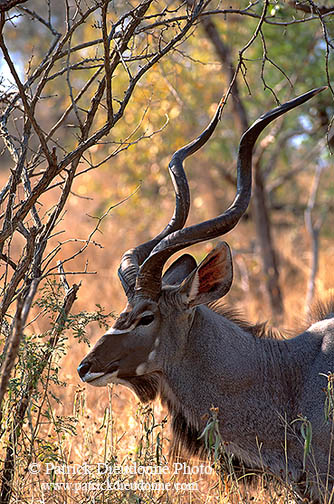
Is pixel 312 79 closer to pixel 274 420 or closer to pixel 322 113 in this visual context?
pixel 322 113

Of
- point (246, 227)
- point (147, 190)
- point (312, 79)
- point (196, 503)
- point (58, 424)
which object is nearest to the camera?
point (58, 424)

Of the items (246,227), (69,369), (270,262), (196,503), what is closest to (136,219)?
(246,227)

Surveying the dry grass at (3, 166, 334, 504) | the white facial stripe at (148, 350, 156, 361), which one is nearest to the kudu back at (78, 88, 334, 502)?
the white facial stripe at (148, 350, 156, 361)

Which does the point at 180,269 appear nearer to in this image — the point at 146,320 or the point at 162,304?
the point at 162,304

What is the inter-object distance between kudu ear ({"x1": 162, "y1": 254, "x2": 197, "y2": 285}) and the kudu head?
14.8 inches

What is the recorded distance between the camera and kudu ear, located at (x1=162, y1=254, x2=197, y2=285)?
170 inches

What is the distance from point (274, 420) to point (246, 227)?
1022cm

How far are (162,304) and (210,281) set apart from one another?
31cm

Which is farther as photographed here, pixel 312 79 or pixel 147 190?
pixel 147 190

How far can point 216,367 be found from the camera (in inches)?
148

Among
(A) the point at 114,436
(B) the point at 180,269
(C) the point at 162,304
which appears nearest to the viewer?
(C) the point at 162,304

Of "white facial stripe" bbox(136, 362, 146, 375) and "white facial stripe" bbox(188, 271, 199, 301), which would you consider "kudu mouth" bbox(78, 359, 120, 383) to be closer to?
"white facial stripe" bbox(136, 362, 146, 375)

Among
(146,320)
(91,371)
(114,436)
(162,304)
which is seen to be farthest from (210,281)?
(114,436)

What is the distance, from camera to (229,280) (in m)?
3.73
